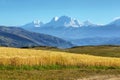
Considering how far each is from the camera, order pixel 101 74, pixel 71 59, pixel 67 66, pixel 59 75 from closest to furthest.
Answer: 1. pixel 59 75
2. pixel 101 74
3. pixel 67 66
4. pixel 71 59

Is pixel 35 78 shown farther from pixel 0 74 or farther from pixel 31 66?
pixel 31 66

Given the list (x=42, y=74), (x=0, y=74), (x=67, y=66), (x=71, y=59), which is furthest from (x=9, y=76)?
(x=71, y=59)

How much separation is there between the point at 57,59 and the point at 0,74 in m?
12.4

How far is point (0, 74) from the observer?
3366cm

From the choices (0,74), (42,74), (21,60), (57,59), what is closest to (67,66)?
(57,59)

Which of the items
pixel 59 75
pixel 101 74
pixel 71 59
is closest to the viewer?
pixel 59 75

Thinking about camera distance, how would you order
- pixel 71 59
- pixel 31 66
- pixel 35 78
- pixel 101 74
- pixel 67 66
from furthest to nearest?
1. pixel 71 59
2. pixel 67 66
3. pixel 31 66
4. pixel 101 74
5. pixel 35 78

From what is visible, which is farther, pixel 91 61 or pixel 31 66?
pixel 91 61

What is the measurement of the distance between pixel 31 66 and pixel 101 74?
807 cm

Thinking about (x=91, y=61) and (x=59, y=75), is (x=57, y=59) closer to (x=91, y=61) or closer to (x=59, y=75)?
(x=91, y=61)

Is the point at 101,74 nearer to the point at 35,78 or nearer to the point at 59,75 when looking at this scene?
the point at 59,75

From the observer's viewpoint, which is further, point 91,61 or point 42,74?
point 91,61

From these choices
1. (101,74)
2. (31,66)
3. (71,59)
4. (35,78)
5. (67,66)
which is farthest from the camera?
(71,59)

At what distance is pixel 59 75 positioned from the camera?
3441 cm
